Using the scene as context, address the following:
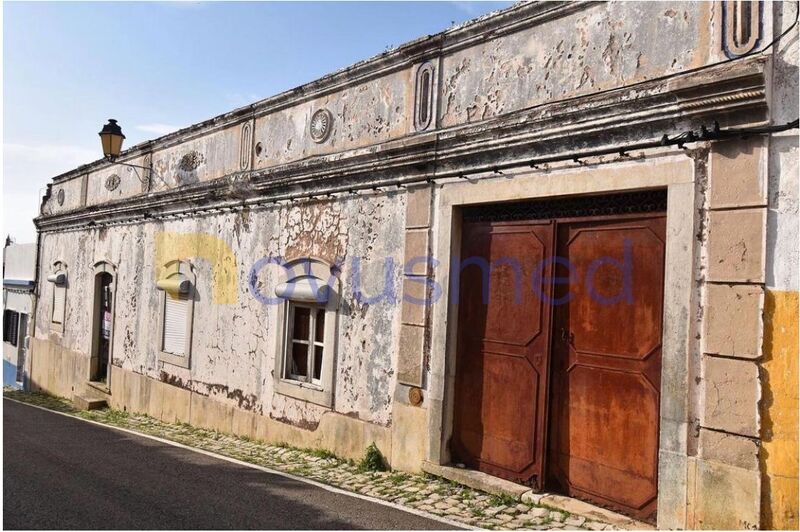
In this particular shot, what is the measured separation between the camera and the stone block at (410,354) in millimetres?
6266

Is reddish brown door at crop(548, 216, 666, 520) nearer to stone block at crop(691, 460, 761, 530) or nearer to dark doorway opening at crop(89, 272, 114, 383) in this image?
stone block at crop(691, 460, 761, 530)

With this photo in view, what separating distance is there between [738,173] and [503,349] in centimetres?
248

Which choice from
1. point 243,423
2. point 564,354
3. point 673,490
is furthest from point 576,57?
point 243,423

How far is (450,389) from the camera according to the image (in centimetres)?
609

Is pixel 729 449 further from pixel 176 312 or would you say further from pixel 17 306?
pixel 17 306

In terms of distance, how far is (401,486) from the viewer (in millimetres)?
5902

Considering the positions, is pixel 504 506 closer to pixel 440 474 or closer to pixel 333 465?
pixel 440 474

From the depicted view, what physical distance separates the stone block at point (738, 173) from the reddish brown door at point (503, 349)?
1.45 meters

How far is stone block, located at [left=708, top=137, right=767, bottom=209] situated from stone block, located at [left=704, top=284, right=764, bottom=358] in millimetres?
577

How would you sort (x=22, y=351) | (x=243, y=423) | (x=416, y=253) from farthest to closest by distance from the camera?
(x=22, y=351) → (x=243, y=423) → (x=416, y=253)

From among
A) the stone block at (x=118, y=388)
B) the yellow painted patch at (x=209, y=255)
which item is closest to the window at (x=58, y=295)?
the stone block at (x=118, y=388)

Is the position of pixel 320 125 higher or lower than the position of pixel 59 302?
higher

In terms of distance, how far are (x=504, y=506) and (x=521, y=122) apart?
128 inches

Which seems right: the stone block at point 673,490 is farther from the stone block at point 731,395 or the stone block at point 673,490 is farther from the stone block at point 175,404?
the stone block at point 175,404
